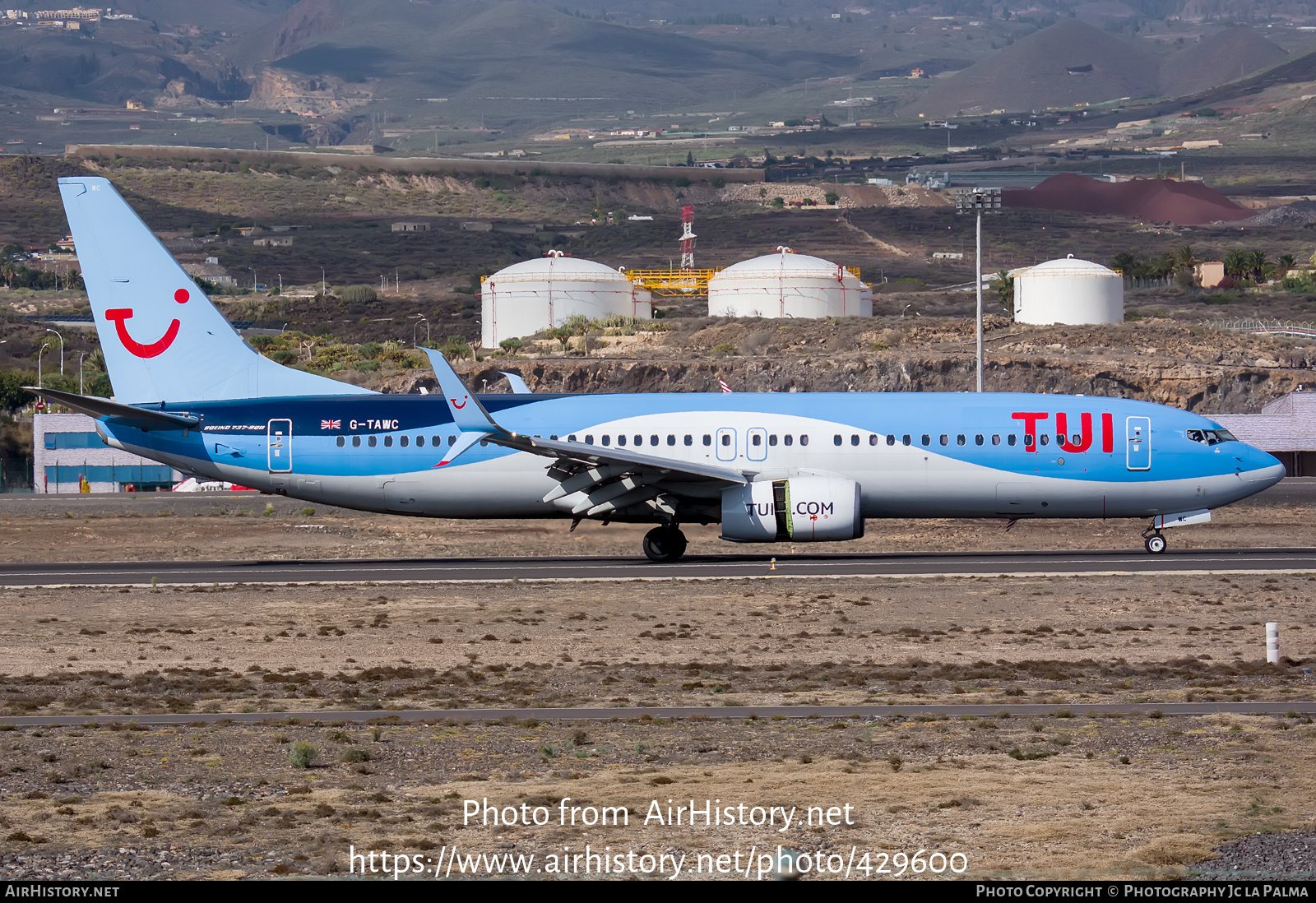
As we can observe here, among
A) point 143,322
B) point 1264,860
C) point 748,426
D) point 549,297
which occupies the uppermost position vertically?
point 549,297

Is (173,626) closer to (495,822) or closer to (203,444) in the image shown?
(203,444)

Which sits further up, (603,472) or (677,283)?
(677,283)

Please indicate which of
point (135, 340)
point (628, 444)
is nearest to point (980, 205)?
point (628, 444)

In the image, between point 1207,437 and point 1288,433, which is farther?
point 1288,433

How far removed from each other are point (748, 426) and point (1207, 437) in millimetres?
12845

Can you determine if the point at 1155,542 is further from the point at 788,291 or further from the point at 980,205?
the point at 788,291

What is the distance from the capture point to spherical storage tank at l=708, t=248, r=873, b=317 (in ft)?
414

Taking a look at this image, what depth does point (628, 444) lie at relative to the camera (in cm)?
4288

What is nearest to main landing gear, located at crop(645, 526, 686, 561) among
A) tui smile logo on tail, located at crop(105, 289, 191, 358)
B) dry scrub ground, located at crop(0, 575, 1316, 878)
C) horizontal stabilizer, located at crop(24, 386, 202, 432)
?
dry scrub ground, located at crop(0, 575, 1316, 878)

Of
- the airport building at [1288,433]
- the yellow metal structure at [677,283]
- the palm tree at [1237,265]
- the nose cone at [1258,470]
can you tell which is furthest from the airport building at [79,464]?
the palm tree at [1237,265]

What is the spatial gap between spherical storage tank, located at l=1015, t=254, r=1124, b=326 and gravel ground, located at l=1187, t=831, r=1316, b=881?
4194 inches

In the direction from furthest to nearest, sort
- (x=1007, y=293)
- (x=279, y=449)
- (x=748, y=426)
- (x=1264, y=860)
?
(x=1007, y=293) → (x=279, y=449) → (x=748, y=426) → (x=1264, y=860)

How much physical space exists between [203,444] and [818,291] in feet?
286

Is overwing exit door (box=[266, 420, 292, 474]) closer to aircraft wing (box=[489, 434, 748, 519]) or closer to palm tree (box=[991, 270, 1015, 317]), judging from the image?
aircraft wing (box=[489, 434, 748, 519])
